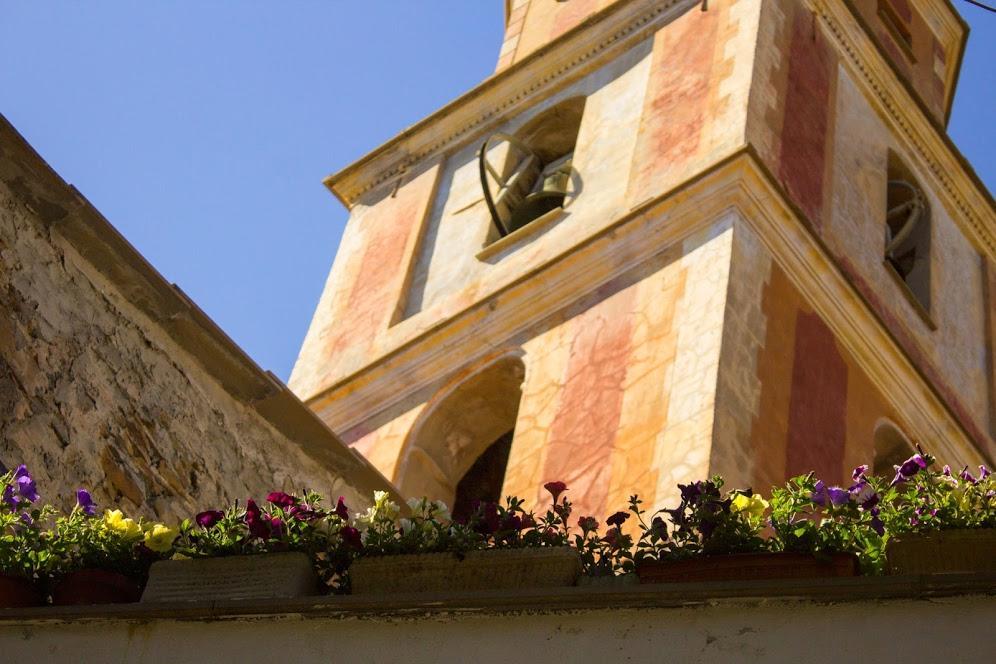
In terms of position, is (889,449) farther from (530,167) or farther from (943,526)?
(943,526)

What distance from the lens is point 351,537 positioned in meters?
6.04

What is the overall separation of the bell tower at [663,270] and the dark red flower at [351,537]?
16.0 feet

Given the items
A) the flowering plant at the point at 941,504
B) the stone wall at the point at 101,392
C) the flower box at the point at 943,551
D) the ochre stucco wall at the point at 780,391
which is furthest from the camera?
the ochre stucco wall at the point at 780,391

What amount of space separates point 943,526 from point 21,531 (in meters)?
2.80

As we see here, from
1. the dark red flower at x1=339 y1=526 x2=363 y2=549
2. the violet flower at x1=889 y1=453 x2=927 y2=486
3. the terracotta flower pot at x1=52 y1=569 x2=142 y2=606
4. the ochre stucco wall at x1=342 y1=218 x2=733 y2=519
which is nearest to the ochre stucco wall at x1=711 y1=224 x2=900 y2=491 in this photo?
the ochre stucco wall at x1=342 y1=218 x2=733 y2=519

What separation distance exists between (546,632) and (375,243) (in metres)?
11.6

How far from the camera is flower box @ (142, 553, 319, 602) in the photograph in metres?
5.88

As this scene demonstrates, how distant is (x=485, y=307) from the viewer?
14.1m

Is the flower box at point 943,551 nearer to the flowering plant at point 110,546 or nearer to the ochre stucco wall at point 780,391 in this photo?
the flowering plant at point 110,546

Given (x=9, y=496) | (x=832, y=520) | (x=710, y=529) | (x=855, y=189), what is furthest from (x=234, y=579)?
(x=855, y=189)

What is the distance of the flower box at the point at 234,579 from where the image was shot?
19.3 feet

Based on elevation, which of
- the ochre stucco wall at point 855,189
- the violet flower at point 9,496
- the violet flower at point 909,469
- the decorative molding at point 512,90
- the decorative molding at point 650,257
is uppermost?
the decorative molding at point 512,90

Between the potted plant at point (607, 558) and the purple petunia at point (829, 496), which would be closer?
the potted plant at point (607, 558)

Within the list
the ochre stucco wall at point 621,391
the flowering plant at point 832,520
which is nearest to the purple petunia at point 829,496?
the flowering plant at point 832,520
